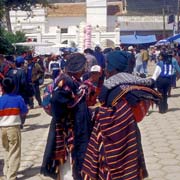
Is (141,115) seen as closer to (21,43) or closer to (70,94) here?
(70,94)

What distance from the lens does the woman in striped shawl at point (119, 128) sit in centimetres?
426

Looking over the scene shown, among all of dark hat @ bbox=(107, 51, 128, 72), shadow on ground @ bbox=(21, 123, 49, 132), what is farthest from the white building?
dark hat @ bbox=(107, 51, 128, 72)

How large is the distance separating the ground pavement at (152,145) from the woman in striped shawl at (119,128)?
81cm

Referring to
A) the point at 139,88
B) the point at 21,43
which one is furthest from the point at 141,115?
the point at 21,43

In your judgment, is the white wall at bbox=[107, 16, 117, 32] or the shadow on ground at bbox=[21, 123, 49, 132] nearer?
the shadow on ground at bbox=[21, 123, 49, 132]

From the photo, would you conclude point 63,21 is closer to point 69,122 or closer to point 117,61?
point 69,122

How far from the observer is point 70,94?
16.0ft

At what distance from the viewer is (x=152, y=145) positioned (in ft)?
29.4

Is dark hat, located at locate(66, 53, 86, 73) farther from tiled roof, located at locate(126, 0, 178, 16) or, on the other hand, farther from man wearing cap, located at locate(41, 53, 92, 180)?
tiled roof, located at locate(126, 0, 178, 16)

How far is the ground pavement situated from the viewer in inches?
288

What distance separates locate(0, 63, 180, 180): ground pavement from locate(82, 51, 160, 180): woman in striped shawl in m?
0.81


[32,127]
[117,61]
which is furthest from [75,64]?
[32,127]

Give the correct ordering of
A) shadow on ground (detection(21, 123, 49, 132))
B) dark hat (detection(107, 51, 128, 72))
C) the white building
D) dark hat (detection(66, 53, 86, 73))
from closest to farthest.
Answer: dark hat (detection(107, 51, 128, 72))
dark hat (detection(66, 53, 86, 73))
shadow on ground (detection(21, 123, 49, 132))
the white building

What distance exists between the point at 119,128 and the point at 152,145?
4.79 meters
